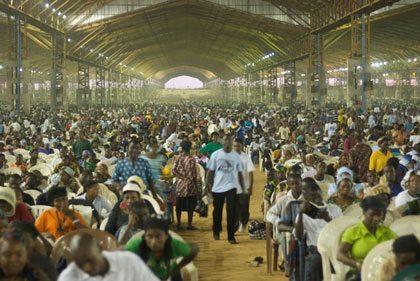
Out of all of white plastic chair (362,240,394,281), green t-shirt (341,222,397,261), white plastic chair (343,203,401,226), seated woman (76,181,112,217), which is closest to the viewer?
white plastic chair (362,240,394,281)

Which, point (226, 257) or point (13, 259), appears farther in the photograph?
point (226, 257)

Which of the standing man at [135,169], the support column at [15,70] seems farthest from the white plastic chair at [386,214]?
the support column at [15,70]

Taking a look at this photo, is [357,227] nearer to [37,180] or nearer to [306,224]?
[306,224]

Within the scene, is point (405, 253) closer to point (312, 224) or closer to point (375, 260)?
point (375, 260)

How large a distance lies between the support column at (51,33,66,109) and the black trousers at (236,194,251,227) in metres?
25.1

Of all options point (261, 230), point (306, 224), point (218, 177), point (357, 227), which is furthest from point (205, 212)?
point (357, 227)

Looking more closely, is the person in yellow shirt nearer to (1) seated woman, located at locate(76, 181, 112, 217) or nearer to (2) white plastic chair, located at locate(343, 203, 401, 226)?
(2) white plastic chair, located at locate(343, 203, 401, 226)

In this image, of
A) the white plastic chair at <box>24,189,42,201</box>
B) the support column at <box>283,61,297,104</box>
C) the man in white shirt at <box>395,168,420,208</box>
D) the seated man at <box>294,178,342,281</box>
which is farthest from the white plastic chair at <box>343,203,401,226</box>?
the support column at <box>283,61,297,104</box>

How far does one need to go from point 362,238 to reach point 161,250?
1.65 m

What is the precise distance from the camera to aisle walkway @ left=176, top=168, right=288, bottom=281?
9.13 m

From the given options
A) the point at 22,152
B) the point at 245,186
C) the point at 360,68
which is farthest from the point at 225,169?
the point at 360,68

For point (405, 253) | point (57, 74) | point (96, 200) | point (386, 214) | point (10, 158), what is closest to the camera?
point (405, 253)

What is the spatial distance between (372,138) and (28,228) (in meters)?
13.0

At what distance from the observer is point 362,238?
5777 mm
